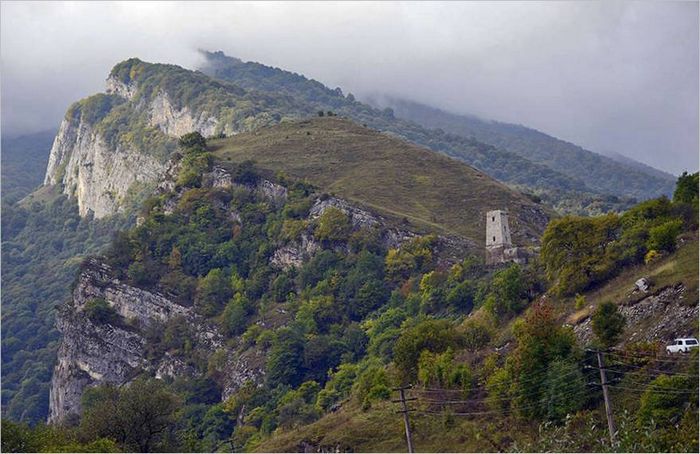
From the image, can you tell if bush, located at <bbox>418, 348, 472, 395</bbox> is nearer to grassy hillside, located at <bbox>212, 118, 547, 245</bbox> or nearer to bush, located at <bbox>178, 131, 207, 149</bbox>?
grassy hillside, located at <bbox>212, 118, 547, 245</bbox>

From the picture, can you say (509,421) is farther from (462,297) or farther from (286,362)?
(286,362)

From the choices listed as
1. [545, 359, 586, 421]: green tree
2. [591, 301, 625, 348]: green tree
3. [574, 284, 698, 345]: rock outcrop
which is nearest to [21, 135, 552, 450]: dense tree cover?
[545, 359, 586, 421]: green tree

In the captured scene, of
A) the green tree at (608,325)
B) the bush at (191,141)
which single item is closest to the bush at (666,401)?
the green tree at (608,325)

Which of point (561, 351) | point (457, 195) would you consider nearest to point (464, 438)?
point (561, 351)

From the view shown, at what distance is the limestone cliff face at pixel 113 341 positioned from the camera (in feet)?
317

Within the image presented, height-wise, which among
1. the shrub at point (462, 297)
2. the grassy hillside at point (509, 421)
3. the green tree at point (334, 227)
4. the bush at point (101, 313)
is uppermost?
the green tree at point (334, 227)

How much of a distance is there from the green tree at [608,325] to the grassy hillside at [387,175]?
48.1 metres

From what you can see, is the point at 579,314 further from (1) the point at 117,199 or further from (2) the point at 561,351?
(1) the point at 117,199

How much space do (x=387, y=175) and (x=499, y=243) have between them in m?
30.3

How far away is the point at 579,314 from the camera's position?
5844 cm

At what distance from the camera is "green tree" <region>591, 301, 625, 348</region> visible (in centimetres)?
5125

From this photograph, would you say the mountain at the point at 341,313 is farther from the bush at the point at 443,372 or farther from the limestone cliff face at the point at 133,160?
the limestone cliff face at the point at 133,160

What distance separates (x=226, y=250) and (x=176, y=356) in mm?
17776

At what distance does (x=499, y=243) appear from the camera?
9425 cm
